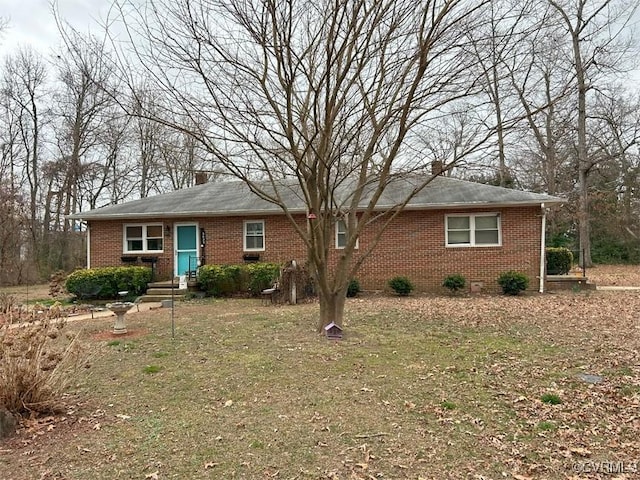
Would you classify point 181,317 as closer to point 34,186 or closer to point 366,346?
point 366,346

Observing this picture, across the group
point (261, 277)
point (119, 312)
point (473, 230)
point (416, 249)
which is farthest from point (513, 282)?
point (119, 312)

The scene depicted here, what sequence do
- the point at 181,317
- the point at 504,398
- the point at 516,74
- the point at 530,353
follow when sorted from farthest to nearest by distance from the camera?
the point at 181,317, the point at 516,74, the point at 530,353, the point at 504,398

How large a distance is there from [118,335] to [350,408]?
17.7 feet

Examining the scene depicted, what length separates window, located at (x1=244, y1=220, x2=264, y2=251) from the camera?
15031 mm

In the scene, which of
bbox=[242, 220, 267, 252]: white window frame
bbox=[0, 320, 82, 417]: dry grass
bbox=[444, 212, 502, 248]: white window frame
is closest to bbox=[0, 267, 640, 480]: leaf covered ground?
bbox=[0, 320, 82, 417]: dry grass

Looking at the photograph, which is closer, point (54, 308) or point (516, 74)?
point (54, 308)

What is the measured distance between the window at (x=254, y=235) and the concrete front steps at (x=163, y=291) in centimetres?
218

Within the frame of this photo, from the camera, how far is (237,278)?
45.3 ft

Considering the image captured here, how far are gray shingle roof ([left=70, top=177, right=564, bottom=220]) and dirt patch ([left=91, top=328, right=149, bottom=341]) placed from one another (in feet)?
20.8

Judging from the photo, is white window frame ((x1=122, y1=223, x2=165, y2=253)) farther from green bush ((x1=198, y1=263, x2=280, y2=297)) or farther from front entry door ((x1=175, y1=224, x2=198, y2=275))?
green bush ((x1=198, y1=263, x2=280, y2=297))

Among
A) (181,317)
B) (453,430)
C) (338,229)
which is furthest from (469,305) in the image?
(453,430)

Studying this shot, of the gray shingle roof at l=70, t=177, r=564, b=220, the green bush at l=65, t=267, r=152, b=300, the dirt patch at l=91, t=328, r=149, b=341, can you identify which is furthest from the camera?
the green bush at l=65, t=267, r=152, b=300

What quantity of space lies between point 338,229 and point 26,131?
20.9 metres

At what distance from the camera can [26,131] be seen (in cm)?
2544
